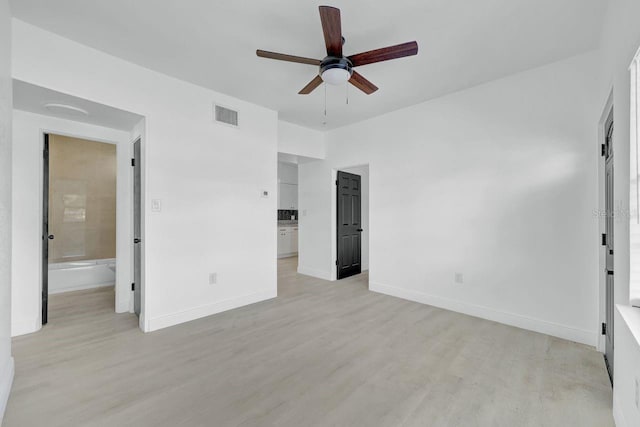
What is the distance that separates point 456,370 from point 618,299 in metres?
1.16

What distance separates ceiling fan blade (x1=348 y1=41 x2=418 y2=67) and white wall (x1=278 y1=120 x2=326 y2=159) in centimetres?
256

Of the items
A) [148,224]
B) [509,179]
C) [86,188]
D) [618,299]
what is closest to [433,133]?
[509,179]

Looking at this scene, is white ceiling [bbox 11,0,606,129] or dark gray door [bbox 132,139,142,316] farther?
dark gray door [bbox 132,139,142,316]

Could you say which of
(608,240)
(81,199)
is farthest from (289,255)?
(608,240)

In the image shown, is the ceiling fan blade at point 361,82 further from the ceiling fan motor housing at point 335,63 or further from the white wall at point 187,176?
the white wall at point 187,176

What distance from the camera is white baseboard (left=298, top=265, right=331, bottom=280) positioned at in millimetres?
5266

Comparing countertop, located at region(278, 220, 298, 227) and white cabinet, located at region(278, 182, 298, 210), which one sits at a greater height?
white cabinet, located at region(278, 182, 298, 210)

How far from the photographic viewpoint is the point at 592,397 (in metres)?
1.90

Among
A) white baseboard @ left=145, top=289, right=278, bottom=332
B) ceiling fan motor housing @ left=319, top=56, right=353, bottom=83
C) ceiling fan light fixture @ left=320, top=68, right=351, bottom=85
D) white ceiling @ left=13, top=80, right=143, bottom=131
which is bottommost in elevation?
white baseboard @ left=145, top=289, right=278, bottom=332

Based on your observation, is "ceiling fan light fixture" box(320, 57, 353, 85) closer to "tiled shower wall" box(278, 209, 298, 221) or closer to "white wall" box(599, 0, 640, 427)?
"white wall" box(599, 0, 640, 427)

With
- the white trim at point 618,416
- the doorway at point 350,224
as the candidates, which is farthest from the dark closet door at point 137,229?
the white trim at point 618,416

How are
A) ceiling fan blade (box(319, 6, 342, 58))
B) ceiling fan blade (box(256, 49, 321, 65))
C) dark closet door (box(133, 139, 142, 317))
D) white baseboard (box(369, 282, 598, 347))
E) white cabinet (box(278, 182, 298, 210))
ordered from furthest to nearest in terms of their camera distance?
1. white cabinet (box(278, 182, 298, 210))
2. dark closet door (box(133, 139, 142, 317))
3. white baseboard (box(369, 282, 598, 347))
4. ceiling fan blade (box(256, 49, 321, 65))
5. ceiling fan blade (box(319, 6, 342, 58))

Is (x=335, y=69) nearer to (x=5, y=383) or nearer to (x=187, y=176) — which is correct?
(x=187, y=176)

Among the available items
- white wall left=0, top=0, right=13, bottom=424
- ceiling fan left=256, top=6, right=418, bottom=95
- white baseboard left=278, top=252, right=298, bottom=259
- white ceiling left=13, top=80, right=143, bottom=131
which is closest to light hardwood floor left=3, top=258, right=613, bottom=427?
white wall left=0, top=0, right=13, bottom=424
